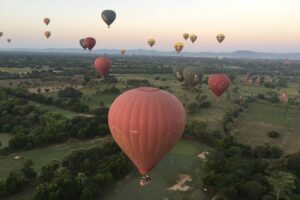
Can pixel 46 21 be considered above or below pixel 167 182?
above

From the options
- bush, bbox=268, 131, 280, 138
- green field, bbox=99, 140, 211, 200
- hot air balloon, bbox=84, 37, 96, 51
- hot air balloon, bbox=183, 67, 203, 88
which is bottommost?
bush, bbox=268, 131, 280, 138

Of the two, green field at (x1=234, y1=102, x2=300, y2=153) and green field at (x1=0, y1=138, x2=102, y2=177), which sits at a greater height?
green field at (x1=0, y1=138, x2=102, y2=177)

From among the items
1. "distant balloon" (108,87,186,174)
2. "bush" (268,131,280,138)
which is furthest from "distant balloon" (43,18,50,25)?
"distant balloon" (108,87,186,174)

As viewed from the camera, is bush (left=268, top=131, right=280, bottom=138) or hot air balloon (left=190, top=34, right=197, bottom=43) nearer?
bush (left=268, top=131, right=280, bottom=138)

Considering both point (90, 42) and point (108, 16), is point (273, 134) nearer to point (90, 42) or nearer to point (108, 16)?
point (108, 16)

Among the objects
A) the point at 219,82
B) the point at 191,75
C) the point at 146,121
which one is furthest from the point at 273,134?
the point at 146,121

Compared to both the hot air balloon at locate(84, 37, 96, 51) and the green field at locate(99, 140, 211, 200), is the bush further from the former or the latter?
the hot air balloon at locate(84, 37, 96, 51)

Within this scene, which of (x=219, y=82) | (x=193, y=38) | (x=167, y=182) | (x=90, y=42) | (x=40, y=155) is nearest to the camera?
(x=167, y=182)
